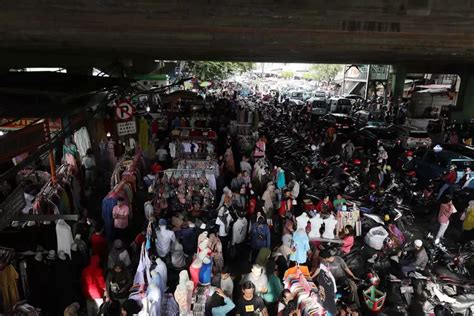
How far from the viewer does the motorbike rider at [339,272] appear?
627 cm

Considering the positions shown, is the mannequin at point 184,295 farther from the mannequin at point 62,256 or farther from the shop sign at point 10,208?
the shop sign at point 10,208

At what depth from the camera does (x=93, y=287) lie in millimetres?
6121

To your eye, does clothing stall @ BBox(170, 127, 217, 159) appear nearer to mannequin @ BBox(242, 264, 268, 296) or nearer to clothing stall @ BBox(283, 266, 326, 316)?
mannequin @ BBox(242, 264, 268, 296)

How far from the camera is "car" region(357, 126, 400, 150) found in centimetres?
1638

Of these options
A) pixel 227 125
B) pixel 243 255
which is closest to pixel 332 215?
pixel 243 255

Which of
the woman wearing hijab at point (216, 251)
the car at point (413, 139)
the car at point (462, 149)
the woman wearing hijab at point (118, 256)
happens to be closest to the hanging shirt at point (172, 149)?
the woman wearing hijab at point (216, 251)

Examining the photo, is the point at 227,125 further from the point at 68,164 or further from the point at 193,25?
the point at 193,25

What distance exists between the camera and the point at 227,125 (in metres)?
16.0

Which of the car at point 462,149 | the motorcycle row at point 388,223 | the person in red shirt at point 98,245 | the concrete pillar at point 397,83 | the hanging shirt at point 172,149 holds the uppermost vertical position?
the concrete pillar at point 397,83

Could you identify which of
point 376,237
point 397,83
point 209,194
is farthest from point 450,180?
point 397,83

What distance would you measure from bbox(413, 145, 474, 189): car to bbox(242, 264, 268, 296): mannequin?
840 cm

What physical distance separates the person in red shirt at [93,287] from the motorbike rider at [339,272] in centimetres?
352

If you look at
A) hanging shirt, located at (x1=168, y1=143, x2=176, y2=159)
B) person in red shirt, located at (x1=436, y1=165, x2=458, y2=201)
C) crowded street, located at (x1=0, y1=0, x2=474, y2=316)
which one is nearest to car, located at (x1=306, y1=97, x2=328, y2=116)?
crowded street, located at (x1=0, y1=0, x2=474, y2=316)

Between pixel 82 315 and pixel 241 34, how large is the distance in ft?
17.1
